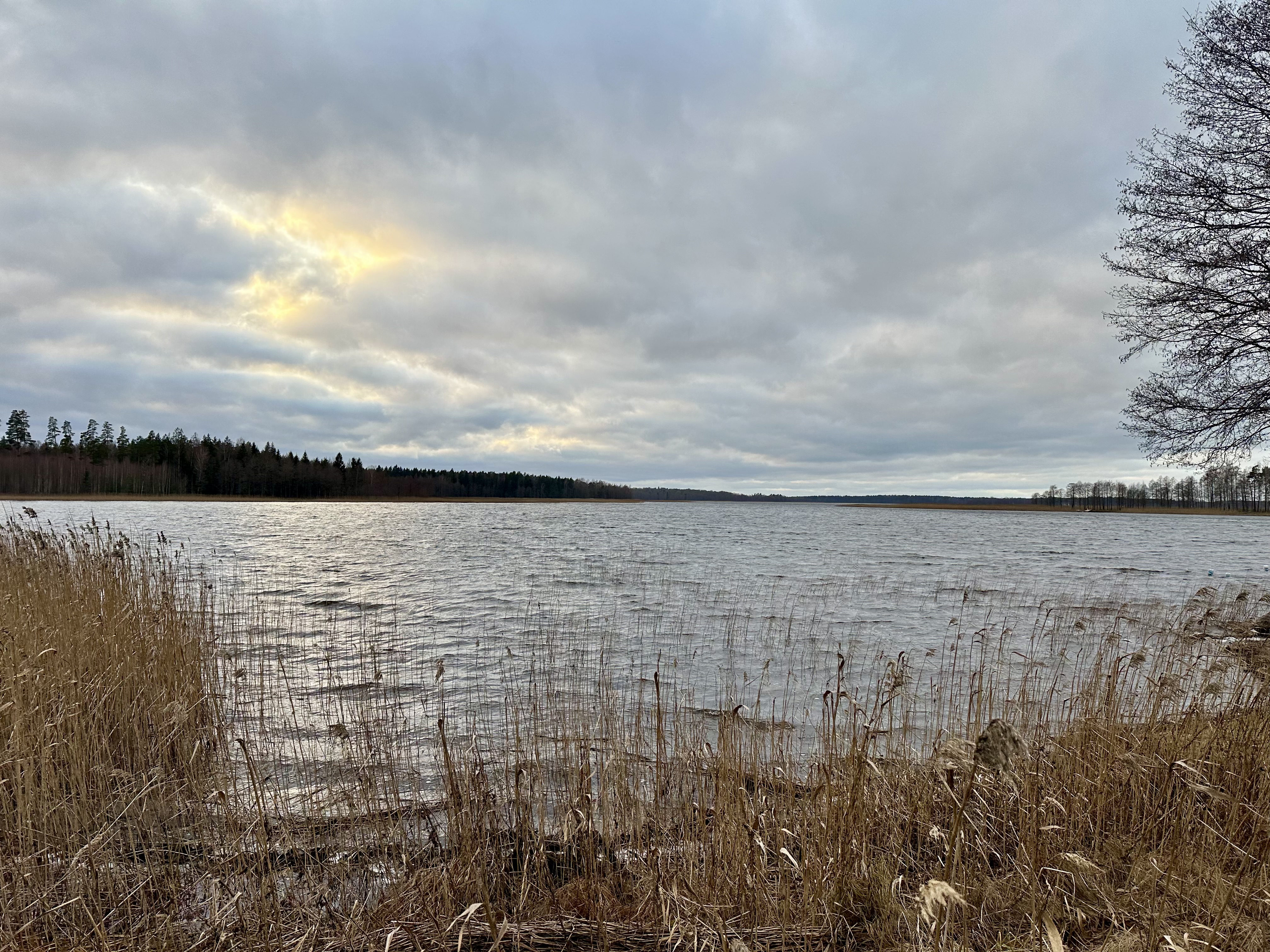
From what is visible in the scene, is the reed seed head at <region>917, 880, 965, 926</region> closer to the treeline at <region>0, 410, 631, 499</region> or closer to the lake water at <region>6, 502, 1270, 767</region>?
the lake water at <region>6, 502, 1270, 767</region>

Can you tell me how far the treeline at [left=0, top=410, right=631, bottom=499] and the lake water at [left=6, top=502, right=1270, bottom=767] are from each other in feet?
205

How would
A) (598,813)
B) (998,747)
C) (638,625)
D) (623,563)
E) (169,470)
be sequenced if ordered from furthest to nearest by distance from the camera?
(169,470) < (623,563) < (638,625) < (598,813) < (998,747)

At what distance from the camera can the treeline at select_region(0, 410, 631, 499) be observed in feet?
320

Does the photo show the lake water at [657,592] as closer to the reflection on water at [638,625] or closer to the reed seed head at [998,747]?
the reflection on water at [638,625]

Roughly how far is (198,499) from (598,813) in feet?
403

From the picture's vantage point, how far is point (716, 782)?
15.9 ft

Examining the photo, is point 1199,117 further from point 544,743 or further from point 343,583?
point 343,583

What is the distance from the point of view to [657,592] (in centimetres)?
1994

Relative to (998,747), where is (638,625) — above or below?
below

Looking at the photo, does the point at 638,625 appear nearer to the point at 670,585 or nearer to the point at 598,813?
the point at 670,585

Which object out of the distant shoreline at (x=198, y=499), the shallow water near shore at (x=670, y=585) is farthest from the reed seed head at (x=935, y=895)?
the distant shoreline at (x=198, y=499)

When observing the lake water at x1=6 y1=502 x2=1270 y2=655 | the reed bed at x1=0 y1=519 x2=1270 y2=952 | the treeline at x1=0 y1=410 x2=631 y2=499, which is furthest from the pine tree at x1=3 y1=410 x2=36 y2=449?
the reed bed at x1=0 y1=519 x2=1270 y2=952

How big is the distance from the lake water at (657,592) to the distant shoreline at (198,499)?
5109 cm

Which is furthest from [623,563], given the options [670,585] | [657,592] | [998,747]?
[998,747]
